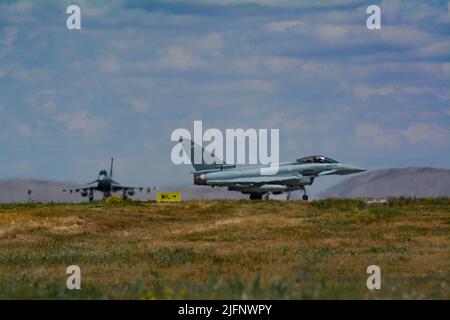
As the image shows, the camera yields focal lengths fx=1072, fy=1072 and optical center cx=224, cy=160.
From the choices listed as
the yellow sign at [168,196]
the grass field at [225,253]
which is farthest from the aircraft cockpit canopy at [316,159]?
the grass field at [225,253]

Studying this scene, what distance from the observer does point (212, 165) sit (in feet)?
367

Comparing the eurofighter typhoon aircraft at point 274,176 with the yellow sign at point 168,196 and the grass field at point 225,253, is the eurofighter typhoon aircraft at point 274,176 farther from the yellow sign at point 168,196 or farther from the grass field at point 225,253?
the grass field at point 225,253

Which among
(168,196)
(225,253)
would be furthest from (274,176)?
(225,253)

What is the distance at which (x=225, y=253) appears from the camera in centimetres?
3712

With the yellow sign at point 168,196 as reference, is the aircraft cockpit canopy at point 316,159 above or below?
above

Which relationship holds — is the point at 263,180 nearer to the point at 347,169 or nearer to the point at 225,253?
the point at 347,169

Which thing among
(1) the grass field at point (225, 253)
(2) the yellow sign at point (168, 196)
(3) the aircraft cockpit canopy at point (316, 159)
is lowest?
(1) the grass field at point (225, 253)

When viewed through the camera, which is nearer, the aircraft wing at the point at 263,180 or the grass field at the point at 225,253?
the grass field at the point at 225,253

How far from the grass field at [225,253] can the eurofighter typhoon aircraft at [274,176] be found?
30292 millimetres

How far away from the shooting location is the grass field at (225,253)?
22.5m

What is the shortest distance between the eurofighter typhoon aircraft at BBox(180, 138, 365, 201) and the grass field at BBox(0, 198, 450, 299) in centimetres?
3029

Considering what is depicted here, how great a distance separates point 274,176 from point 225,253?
69.0 metres

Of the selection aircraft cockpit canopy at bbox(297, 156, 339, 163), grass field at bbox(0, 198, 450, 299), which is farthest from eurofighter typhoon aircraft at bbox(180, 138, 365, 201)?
grass field at bbox(0, 198, 450, 299)
